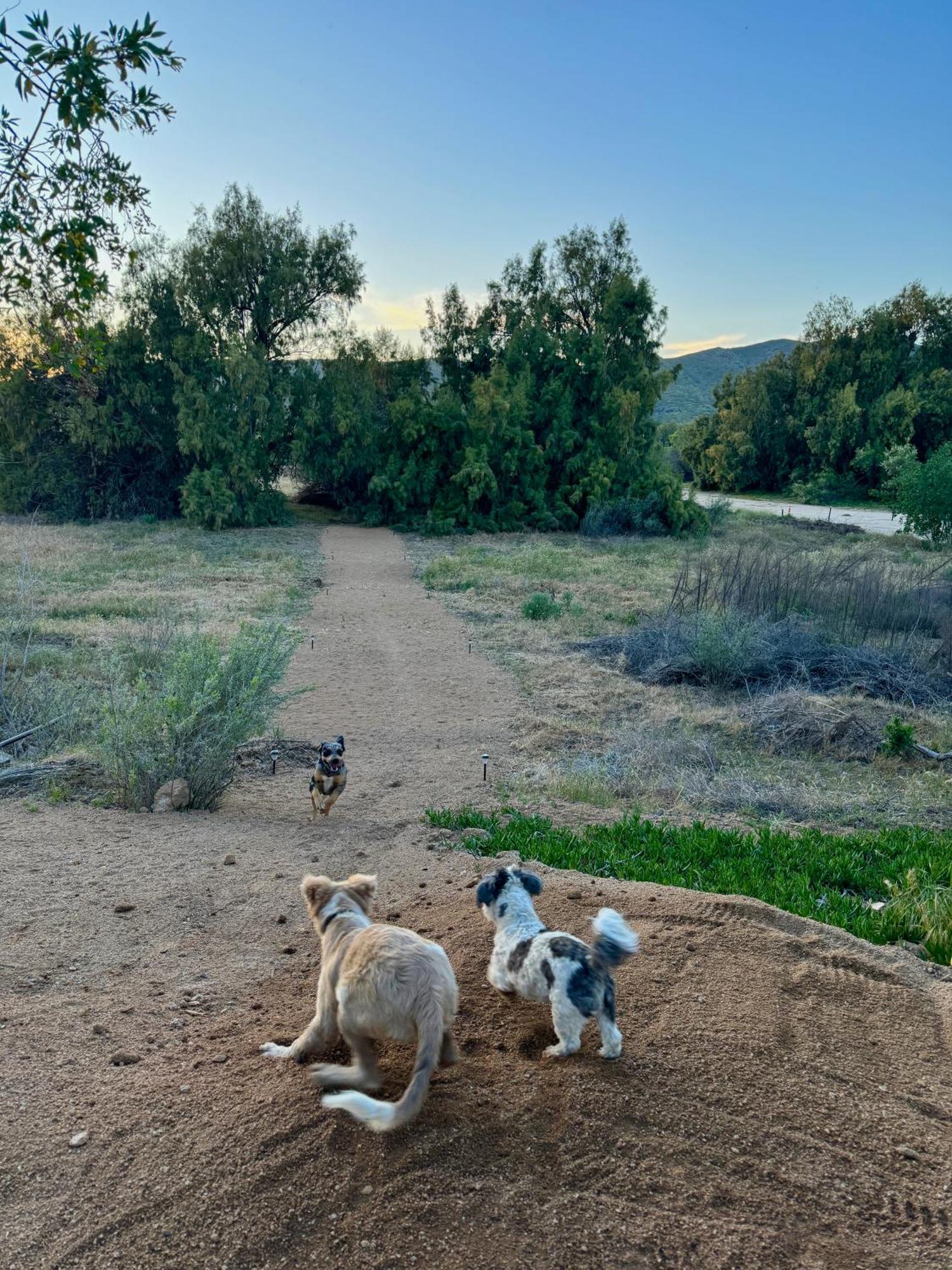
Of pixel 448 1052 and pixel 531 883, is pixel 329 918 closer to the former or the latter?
pixel 448 1052

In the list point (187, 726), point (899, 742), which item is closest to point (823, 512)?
point (899, 742)

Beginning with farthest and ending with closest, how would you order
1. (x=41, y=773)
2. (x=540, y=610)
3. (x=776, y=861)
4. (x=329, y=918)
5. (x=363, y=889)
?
(x=540, y=610), (x=41, y=773), (x=776, y=861), (x=363, y=889), (x=329, y=918)

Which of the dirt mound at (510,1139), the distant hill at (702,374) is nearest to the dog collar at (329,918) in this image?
the dirt mound at (510,1139)

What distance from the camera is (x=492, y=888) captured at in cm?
348

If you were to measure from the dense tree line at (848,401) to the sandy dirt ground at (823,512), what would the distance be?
1.70 metres

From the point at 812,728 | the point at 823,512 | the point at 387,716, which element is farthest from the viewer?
the point at 823,512

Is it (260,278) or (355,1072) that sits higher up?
(260,278)

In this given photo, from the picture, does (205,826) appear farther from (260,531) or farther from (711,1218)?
(260,531)

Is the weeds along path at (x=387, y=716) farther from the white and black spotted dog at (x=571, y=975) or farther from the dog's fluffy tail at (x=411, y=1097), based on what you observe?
the dog's fluffy tail at (x=411, y=1097)

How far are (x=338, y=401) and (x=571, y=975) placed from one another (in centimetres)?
2879

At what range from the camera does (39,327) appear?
5.61 meters

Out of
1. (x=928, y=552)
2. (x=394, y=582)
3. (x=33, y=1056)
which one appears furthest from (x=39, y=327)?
(x=928, y=552)

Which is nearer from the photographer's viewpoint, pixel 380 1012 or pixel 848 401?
pixel 380 1012

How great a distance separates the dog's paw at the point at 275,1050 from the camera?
2955mm
